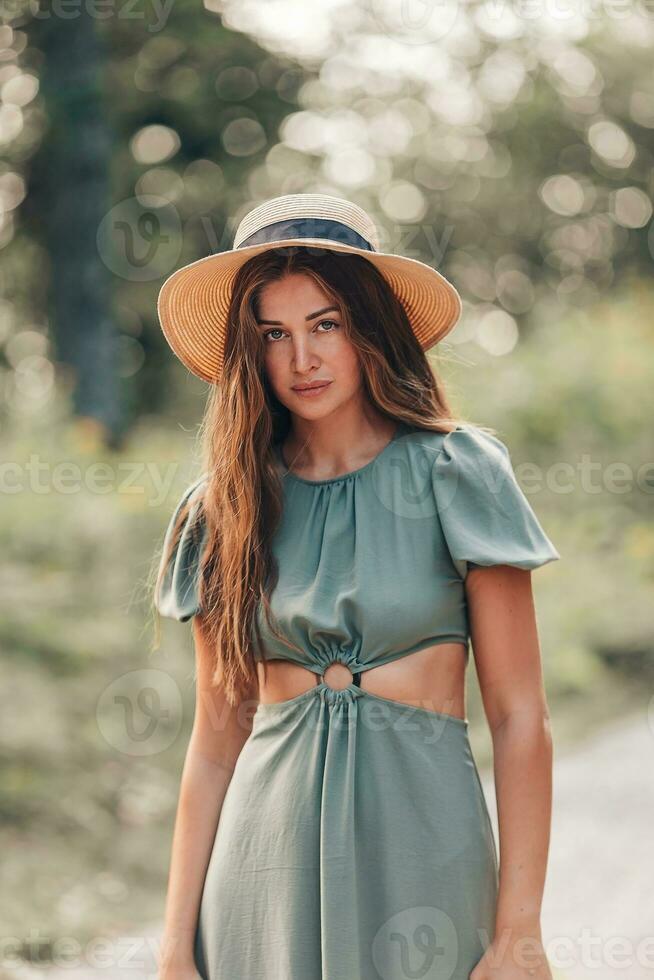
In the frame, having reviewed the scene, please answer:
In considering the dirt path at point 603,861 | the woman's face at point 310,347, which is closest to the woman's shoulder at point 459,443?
the woman's face at point 310,347

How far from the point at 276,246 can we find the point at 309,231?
69mm

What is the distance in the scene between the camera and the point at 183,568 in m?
2.24

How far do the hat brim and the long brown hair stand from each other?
36 millimetres

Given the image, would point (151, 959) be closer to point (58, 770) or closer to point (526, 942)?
point (58, 770)

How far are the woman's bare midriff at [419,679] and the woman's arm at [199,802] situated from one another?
239 millimetres

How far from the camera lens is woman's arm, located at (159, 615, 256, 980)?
2.04m

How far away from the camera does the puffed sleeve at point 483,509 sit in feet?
6.22

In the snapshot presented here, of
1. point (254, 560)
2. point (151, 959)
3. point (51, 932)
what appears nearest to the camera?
point (254, 560)

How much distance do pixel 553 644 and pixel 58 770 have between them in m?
3.80

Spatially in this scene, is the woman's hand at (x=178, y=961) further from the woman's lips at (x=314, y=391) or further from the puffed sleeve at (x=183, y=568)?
the woman's lips at (x=314, y=391)

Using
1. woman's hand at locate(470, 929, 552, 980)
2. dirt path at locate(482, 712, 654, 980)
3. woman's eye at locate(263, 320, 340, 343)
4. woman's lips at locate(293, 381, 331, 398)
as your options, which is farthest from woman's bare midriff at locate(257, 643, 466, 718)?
dirt path at locate(482, 712, 654, 980)

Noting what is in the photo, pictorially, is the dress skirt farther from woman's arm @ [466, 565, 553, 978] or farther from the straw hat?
the straw hat

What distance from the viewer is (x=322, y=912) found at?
1856mm

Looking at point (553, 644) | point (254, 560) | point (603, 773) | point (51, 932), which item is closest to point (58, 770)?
point (51, 932)
